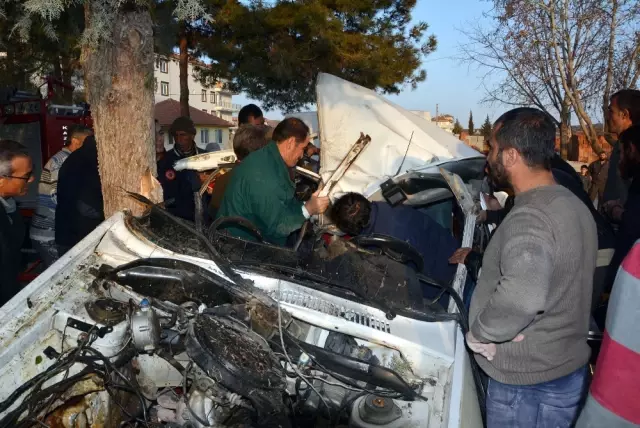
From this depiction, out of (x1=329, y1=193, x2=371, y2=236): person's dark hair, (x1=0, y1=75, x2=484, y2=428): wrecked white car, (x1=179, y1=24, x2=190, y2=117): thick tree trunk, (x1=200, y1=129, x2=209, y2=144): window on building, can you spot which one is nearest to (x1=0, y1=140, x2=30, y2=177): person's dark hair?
(x1=0, y1=75, x2=484, y2=428): wrecked white car

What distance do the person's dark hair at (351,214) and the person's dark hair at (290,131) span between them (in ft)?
1.94

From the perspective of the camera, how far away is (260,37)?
37.8 ft

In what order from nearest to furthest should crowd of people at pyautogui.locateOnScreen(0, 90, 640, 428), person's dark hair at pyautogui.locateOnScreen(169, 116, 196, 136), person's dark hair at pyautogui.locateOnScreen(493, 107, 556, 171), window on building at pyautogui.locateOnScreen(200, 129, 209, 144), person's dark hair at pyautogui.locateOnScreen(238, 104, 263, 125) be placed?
crowd of people at pyautogui.locateOnScreen(0, 90, 640, 428) < person's dark hair at pyautogui.locateOnScreen(493, 107, 556, 171) < person's dark hair at pyautogui.locateOnScreen(169, 116, 196, 136) < person's dark hair at pyautogui.locateOnScreen(238, 104, 263, 125) < window on building at pyautogui.locateOnScreen(200, 129, 209, 144)

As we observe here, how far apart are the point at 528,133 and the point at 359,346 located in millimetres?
1183

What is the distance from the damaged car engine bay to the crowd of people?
1.56ft

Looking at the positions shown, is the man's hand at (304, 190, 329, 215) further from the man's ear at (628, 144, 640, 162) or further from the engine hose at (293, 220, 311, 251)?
the man's ear at (628, 144, 640, 162)

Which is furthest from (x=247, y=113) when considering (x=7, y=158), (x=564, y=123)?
(x=564, y=123)

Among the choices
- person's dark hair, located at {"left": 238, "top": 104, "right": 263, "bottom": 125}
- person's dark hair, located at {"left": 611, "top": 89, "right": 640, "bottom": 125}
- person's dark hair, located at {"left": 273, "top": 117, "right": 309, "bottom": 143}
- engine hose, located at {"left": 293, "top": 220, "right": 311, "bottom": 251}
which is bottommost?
engine hose, located at {"left": 293, "top": 220, "right": 311, "bottom": 251}

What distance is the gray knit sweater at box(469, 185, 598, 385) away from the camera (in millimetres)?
2037

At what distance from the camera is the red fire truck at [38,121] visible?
32.0 ft

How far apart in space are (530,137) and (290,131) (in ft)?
6.45

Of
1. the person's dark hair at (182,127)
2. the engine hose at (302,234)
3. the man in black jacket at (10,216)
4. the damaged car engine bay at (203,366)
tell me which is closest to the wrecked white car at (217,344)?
the damaged car engine bay at (203,366)

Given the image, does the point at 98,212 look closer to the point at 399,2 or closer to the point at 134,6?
the point at 134,6

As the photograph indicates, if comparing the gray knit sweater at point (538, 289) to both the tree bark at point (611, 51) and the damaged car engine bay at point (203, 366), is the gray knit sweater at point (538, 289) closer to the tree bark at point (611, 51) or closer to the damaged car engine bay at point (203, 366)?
the damaged car engine bay at point (203, 366)
